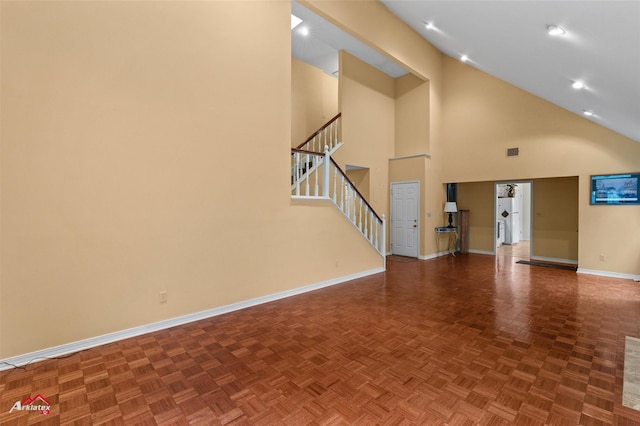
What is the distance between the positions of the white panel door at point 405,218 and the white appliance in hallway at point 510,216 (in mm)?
4980

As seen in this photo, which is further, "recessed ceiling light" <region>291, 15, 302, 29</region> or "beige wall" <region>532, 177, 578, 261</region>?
"beige wall" <region>532, 177, 578, 261</region>

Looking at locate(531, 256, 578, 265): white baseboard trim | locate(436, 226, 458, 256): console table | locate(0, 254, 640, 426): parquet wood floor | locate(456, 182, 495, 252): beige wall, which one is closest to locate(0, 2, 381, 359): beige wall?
locate(0, 254, 640, 426): parquet wood floor

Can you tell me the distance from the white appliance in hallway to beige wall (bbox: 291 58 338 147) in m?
7.27

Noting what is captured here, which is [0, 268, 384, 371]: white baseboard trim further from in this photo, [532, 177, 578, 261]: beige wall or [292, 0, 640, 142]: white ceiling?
[532, 177, 578, 261]: beige wall

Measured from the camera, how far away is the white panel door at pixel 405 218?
7.89m

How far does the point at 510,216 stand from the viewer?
35.0ft

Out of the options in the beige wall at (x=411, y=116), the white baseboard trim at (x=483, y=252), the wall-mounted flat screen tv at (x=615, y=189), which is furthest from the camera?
the white baseboard trim at (x=483, y=252)

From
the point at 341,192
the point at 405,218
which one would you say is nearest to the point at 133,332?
the point at 341,192

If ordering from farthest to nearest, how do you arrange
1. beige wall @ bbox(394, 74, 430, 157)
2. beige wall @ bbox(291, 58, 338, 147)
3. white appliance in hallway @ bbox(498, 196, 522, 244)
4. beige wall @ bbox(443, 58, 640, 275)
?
1. white appliance in hallway @ bbox(498, 196, 522, 244)
2. beige wall @ bbox(394, 74, 430, 157)
3. beige wall @ bbox(291, 58, 338, 147)
4. beige wall @ bbox(443, 58, 640, 275)

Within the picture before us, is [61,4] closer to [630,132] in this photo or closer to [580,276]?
[630,132]

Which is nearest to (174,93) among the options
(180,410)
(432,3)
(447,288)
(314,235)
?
(314,235)

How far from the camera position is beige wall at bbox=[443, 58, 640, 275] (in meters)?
5.72

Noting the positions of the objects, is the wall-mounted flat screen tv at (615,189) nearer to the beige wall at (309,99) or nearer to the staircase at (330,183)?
the staircase at (330,183)

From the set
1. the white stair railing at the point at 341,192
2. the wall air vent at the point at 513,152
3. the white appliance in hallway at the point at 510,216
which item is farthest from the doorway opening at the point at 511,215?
the white stair railing at the point at 341,192
